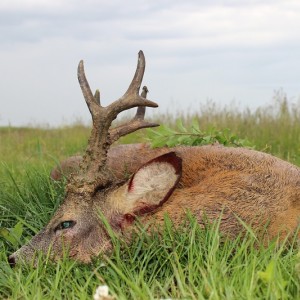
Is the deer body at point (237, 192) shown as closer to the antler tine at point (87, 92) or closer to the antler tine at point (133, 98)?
the antler tine at point (133, 98)

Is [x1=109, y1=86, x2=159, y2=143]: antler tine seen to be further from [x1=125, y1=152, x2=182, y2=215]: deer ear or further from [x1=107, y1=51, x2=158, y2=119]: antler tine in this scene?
[x1=125, y1=152, x2=182, y2=215]: deer ear

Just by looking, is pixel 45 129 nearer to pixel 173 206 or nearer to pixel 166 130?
pixel 166 130

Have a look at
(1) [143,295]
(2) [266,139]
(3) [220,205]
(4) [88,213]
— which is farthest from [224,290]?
(2) [266,139]

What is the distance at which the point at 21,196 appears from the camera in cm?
558

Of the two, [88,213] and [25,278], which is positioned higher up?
[88,213]

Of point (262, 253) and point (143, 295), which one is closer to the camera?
point (143, 295)

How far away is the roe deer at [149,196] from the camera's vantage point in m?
4.10

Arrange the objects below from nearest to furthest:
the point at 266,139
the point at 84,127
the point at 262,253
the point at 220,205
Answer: the point at 262,253
the point at 220,205
the point at 266,139
the point at 84,127

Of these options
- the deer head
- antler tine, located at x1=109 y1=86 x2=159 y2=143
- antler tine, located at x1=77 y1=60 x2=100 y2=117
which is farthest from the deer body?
antler tine, located at x1=77 y1=60 x2=100 y2=117


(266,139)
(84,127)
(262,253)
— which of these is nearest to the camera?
(262,253)

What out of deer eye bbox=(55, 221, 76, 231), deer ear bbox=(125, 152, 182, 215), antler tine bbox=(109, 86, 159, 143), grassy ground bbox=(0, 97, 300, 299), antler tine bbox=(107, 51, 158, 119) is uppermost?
antler tine bbox=(107, 51, 158, 119)

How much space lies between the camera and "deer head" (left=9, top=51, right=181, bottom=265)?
4.08 metres

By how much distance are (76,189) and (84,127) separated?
11.1 m

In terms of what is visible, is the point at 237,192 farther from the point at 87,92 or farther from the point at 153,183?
the point at 87,92
